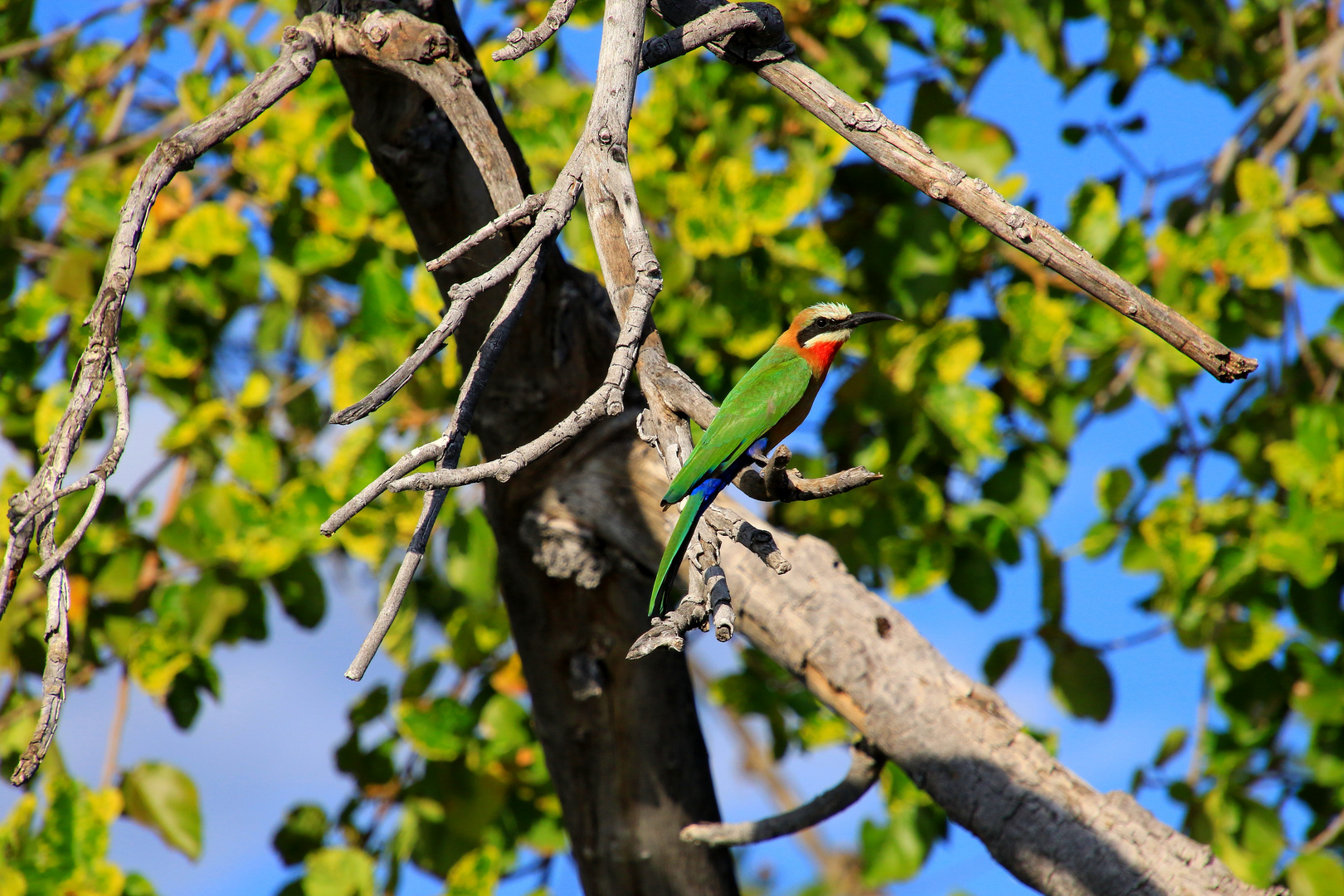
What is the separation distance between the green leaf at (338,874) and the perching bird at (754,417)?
5.65 feet

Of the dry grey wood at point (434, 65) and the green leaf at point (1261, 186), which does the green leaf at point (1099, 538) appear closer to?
the green leaf at point (1261, 186)

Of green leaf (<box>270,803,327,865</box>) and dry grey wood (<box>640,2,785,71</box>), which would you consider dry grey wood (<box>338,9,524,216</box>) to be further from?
green leaf (<box>270,803,327,865</box>)

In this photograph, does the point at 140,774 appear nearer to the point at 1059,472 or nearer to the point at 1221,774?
the point at 1059,472

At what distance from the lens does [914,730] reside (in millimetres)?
2410

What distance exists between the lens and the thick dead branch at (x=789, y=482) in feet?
4.36

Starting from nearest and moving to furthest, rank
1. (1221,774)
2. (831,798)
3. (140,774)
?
1. (831,798)
2. (140,774)
3. (1221,774)

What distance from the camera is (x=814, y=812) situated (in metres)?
2.63

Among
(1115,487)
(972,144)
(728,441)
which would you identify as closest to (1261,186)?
(972,144)

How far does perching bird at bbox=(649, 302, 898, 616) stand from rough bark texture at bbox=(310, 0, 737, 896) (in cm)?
55

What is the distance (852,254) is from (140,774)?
297 cm

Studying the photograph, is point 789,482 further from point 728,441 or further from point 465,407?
point 465,407

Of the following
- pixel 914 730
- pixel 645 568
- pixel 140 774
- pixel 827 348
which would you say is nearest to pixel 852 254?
pixel 827 348

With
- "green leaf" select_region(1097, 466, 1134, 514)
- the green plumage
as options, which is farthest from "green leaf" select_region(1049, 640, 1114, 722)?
the green plumage

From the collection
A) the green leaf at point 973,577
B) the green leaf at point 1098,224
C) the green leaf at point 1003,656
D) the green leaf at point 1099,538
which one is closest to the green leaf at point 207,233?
the green leaf at point 973,577
